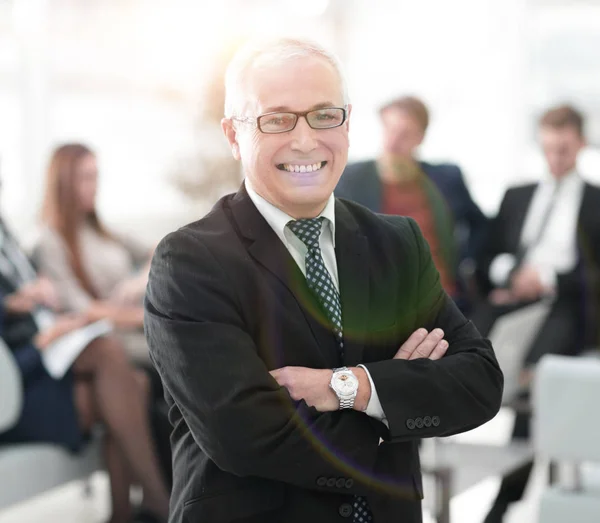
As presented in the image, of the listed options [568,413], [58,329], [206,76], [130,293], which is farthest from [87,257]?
[206,76]

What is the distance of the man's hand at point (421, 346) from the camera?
1364 millimetres

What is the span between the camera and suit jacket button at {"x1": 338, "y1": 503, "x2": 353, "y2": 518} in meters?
1.29

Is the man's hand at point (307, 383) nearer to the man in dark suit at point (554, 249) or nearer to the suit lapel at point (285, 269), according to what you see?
the suit lapel at point (285, 269)

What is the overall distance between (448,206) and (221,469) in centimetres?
300

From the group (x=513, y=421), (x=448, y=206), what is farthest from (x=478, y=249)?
(x=513, y=421)

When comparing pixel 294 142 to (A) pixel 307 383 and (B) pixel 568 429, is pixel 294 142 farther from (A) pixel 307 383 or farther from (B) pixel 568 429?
(B) pixel 568 429

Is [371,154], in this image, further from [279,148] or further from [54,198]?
[279,148]

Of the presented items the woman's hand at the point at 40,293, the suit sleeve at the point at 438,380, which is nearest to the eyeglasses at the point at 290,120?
the suit sleeve at the point at 438,380

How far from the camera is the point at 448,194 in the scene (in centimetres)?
414

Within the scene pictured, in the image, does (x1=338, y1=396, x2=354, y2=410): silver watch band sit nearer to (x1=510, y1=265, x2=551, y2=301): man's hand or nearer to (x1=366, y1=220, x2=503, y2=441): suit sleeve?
(x1=366, y1=220, x2=503, y2=441): suit sleeve

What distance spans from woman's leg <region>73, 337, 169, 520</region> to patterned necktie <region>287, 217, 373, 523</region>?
2.05 meters

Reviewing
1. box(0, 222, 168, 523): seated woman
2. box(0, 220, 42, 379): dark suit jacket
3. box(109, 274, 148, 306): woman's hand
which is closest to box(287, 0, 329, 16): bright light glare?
box(109, 274, 148, 306): woman's hand

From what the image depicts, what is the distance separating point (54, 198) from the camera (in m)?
3.91

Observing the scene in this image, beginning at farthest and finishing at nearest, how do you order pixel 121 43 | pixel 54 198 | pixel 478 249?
pixel 121 43, pixel 478 249, pixel 54 198
